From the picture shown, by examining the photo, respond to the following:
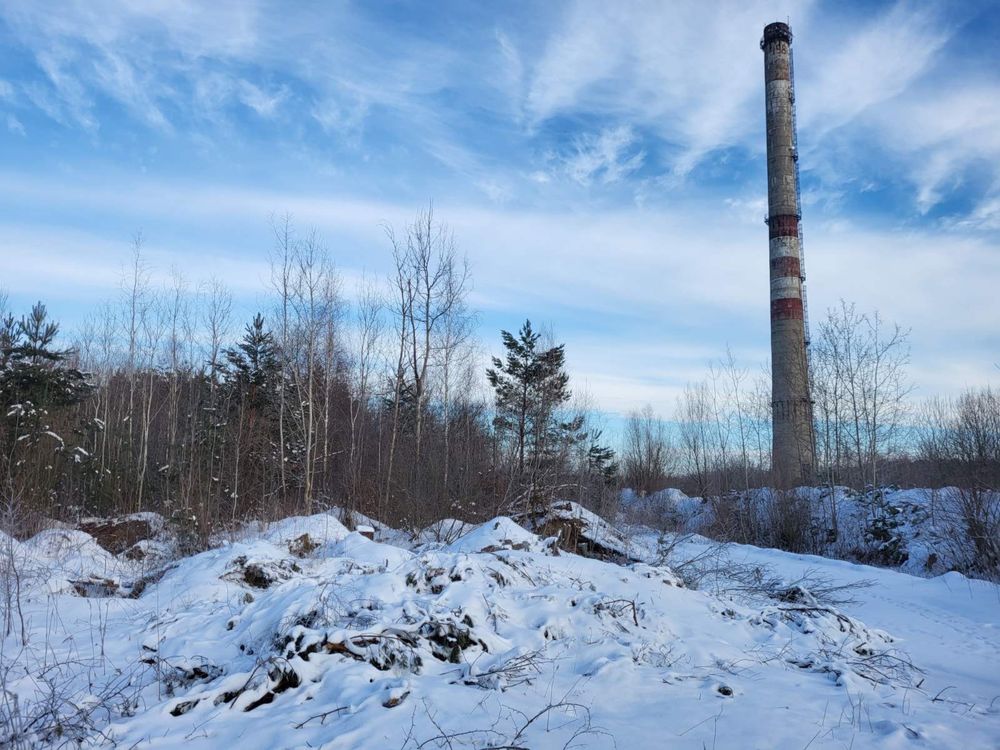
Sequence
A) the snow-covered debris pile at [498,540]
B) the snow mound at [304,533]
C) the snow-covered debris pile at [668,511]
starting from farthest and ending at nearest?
the snow-covered debris pile at [668,511], the snow mound at [304,533], the snow-covered debris pile at [498,540]

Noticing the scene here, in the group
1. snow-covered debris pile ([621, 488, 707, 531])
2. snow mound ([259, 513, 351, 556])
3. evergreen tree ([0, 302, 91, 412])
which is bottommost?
snow-covered debris pile ([621, 488, 707, 531])

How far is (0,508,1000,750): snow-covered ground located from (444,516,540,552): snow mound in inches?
42.9

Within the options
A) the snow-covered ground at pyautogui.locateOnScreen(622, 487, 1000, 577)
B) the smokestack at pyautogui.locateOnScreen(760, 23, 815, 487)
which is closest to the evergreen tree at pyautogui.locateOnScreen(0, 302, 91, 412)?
the snow-covered ground at pyautogui.locateOnScreen(622, 487, 1000, 577)

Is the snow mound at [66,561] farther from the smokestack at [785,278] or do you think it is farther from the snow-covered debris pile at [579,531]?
the smokestack at [785,278]

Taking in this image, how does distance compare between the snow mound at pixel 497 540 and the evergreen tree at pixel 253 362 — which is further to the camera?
the evergreen tree at pixel 253 362

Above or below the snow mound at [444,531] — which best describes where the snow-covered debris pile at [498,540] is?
above

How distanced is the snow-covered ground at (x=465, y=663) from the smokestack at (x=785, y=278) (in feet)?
59.1

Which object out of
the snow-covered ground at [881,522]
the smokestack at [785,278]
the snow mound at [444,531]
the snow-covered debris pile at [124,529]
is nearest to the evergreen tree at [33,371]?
the snow-covered debris pile at [124,529]

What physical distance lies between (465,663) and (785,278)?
25.8 metres

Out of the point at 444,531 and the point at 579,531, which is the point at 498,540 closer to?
the point at 579,531

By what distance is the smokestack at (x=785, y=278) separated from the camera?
83.6 ft

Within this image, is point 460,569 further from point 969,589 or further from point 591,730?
point 969,589

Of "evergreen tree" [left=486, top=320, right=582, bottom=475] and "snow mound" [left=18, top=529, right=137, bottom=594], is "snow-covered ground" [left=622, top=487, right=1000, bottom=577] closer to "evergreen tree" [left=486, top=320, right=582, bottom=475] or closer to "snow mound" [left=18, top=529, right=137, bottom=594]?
"evergreen tree" [left=486, top=320, right=582, bottom=475]

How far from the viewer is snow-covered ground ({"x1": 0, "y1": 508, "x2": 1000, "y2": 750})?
3871 mm
